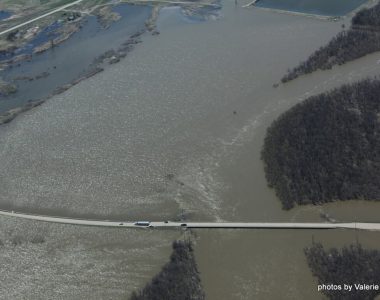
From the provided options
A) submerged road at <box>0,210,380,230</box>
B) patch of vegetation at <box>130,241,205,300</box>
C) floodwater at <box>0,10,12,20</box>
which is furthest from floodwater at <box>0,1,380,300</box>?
floodwater at <box>0,10,12,20</box>

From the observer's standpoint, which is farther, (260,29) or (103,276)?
(260,29)

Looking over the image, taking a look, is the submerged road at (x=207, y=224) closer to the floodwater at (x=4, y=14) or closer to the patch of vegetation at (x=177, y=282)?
the patch of vegetation at (x=177, y=282)

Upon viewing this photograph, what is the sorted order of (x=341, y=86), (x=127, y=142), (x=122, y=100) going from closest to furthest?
(x=127, y=142) → (x=341, y=86) → (x=122, y=100)

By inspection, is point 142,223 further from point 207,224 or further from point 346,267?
point 346,267

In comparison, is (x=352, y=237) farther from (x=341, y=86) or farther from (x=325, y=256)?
(x=341, y=86)

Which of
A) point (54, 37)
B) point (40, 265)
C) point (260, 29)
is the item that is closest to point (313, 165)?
point (40, 265)

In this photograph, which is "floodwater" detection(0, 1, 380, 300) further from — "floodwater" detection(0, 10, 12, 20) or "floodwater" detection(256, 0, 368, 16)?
"floodwater" detection(0, 10, 12, 20)

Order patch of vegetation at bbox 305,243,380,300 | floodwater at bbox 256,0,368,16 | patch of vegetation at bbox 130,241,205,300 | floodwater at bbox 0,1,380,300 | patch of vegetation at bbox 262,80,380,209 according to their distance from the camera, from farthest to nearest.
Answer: floodwater at bbox 256,0,368,16
patch of vegetation at bbox 262,80,380,209
floodwater at bbox 0,1,380,300
patch of vegetation at bbox 130,241,205,300
patch of vegetation at bbox 305,243,380,300
